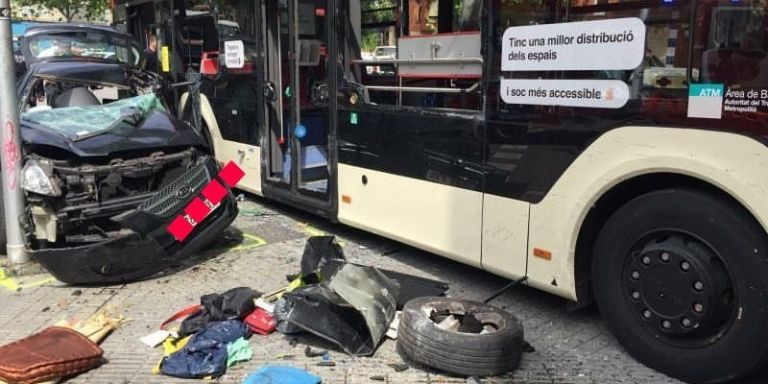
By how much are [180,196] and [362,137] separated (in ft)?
4.99

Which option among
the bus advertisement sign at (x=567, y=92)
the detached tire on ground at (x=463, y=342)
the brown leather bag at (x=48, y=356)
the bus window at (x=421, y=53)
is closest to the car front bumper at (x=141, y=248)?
the brown leather bag at (x=48, y=356)

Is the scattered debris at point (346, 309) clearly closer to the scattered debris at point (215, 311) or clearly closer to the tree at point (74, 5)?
the scattered debris at point (215, 311)

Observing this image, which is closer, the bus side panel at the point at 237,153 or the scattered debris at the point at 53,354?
the scattered debris at the point at 53,354

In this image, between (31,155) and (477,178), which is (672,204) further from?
(31,155)

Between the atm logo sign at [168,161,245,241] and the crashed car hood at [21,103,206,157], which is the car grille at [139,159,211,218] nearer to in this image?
the atm logo sign at [168,161,245,241]

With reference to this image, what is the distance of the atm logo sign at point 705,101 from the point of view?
3055 mm

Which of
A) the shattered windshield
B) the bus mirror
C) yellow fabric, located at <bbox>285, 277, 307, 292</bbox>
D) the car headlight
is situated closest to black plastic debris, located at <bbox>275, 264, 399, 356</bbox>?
yellow fabric, located at <bbox>285, 277, 307, 292</bbox>

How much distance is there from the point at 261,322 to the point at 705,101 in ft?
9.23

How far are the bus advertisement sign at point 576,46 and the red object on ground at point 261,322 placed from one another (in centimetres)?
216

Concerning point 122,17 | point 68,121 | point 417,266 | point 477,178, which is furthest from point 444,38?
point 122,17

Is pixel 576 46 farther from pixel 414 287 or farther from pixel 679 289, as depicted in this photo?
pixel 414 287

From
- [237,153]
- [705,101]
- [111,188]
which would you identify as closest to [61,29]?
[237,153]

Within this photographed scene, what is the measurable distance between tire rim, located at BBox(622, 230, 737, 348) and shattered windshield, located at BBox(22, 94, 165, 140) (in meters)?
4.08

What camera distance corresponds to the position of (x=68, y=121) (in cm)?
Result: 538
